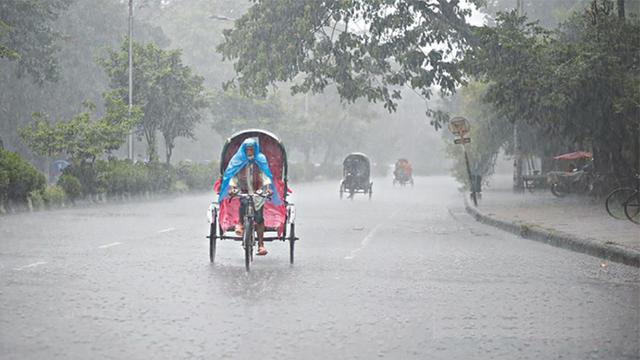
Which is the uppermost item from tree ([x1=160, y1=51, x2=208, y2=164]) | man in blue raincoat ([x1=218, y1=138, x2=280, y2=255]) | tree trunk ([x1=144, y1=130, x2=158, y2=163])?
tree ([x1=160, y1=51, x2=208, y2=164])

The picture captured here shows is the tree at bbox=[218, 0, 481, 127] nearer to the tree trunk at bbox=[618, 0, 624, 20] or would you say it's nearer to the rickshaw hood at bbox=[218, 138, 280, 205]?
the tree trunk at bbox=[618, 0, 624, 20]

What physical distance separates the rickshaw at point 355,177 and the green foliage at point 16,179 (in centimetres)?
1619

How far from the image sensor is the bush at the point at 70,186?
3231cm

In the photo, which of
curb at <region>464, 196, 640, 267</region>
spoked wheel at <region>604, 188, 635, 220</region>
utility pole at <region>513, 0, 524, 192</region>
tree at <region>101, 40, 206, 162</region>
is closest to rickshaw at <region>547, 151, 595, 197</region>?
utility pole at <region>513, 0, 524, 192</region>

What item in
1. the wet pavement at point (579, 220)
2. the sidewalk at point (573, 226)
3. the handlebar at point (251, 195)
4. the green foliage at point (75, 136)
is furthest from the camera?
the green foliage at point (75, 136)

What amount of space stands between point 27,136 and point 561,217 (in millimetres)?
19027

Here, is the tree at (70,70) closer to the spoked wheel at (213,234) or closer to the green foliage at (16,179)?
the green foliage at (16,179)

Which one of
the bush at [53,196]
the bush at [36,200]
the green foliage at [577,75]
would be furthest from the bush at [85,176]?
the green foliage at [577,75]

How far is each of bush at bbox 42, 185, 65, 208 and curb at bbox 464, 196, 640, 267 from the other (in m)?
13.7

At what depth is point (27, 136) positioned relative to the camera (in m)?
34.1

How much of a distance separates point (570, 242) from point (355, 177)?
1019 inches

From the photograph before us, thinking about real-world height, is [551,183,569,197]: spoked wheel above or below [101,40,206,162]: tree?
below

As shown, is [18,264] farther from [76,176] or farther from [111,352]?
[76,176]

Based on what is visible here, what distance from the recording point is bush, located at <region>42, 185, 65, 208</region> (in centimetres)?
2997
